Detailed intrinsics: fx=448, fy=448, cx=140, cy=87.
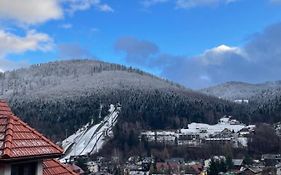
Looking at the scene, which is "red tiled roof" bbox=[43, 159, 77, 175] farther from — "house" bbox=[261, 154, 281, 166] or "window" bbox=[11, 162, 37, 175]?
"house" bbox=[261, 154, 281, 166]

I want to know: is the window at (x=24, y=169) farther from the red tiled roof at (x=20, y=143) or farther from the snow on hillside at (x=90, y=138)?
the snow on hillside at (x=90, y=138)

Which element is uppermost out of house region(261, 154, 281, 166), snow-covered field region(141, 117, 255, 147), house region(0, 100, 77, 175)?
snow-covered field region(141, 117, 255, 147)

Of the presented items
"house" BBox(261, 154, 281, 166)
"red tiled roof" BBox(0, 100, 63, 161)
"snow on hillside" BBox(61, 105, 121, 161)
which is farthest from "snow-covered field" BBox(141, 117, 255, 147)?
"red tiled roof" BBox(0, 100, 63, 161)

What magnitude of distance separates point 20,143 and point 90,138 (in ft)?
474

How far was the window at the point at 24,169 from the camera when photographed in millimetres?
5520

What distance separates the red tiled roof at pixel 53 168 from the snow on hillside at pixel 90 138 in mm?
117504

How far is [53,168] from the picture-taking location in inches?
282

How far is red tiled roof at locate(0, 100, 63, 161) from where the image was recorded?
17.2ft

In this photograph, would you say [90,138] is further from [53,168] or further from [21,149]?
[21,149]

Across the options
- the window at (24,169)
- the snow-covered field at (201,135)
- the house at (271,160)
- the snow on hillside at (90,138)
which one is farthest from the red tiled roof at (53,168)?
the snow-covered field at (201,135)

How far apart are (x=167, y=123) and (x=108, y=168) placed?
8311 centimetres

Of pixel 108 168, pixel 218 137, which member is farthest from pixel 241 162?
pixel 218 137

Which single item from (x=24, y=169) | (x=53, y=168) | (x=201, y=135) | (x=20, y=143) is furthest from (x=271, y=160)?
(x=20, y=143)

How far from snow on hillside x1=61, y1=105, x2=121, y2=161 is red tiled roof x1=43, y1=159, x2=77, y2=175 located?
11750 cm
